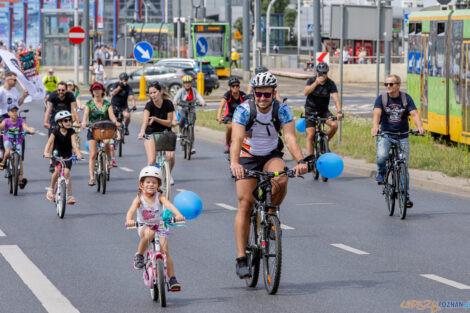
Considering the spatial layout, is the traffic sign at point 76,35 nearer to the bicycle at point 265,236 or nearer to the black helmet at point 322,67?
the black helmet at point 322,67

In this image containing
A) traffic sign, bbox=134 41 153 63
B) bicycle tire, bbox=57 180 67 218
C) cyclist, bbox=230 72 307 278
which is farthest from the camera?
traffic sign, bbox=134 41 153 63

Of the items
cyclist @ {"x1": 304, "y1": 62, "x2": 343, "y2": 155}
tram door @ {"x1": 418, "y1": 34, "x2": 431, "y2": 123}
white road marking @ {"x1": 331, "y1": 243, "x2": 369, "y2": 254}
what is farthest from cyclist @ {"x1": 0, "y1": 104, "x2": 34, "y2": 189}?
tram door @ {"x1": 418, "y1": 34, "x2": 431, "y2": 123}

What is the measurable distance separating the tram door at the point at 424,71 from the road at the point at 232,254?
7792mm

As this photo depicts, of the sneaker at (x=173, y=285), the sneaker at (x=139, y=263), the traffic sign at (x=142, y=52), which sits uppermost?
the traffic sign at (x=142, y=52)

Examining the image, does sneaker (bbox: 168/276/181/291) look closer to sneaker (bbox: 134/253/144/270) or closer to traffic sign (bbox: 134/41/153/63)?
sneaker (bbox: 134/253/144/270)

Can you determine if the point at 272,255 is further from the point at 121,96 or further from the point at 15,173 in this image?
the point at 121,96

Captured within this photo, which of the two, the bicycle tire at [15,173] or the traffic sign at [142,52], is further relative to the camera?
the traffic sign at [142,52]

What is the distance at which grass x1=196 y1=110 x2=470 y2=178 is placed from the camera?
17.4 meters

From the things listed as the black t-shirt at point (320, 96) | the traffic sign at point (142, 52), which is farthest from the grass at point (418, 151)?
the traffic sign at point (142, 52)

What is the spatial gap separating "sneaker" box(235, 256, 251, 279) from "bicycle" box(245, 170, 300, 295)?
5 centimetres

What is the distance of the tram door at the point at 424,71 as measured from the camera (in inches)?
936

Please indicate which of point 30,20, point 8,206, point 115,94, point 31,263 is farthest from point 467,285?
point 30,20

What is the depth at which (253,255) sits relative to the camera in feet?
27.1

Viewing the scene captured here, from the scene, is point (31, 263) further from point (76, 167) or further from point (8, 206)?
point (76, 167)
